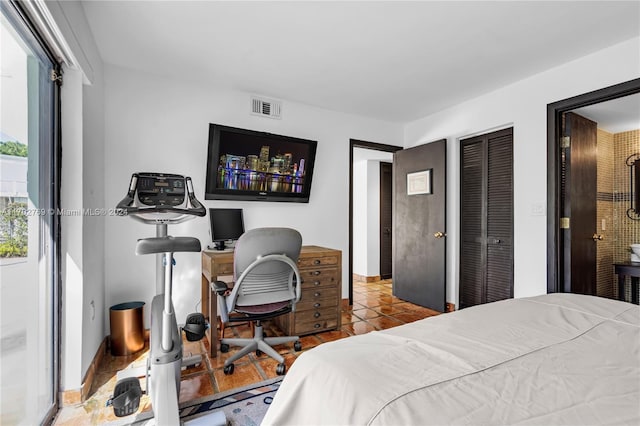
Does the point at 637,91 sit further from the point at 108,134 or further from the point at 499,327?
the point at 108,134

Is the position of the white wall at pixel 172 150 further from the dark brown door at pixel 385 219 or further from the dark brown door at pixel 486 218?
the dark brown door at pixel 385 219

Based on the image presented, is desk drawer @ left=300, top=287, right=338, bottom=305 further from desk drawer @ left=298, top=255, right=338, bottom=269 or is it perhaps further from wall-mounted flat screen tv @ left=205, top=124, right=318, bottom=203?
wall-mounted flat screen tv @ left=205, top=124, right=318, bottom=203

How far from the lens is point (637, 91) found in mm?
2250

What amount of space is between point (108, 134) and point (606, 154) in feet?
18.3

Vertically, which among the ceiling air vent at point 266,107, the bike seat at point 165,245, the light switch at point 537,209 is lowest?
the bike seat at point 165,245

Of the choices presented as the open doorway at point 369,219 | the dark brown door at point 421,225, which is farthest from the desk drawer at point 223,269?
the open doorway at point 369,219

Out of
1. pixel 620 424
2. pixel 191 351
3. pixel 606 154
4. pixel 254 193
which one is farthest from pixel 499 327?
pixel 606 154

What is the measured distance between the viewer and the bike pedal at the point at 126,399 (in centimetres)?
149

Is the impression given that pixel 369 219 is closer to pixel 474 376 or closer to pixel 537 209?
pixel 537 209

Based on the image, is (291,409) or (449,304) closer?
(291,409)

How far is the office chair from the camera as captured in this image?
85.0 inches

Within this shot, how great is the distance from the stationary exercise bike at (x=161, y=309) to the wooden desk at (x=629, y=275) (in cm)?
431

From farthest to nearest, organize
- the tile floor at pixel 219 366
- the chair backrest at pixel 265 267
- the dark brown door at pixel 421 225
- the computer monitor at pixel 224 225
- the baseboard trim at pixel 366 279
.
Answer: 1. the baseboard trim at pixel 366 279
2. the dark brown door at pixel 421 225
3. the computer monitor at pixel 224 225
4. the chair backrest at pixel 265 267
5. the tile floor at pixel 219 366

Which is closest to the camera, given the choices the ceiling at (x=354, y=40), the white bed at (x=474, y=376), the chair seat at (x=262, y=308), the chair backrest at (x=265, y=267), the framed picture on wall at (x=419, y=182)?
the white bed at (x=474, y=376)
